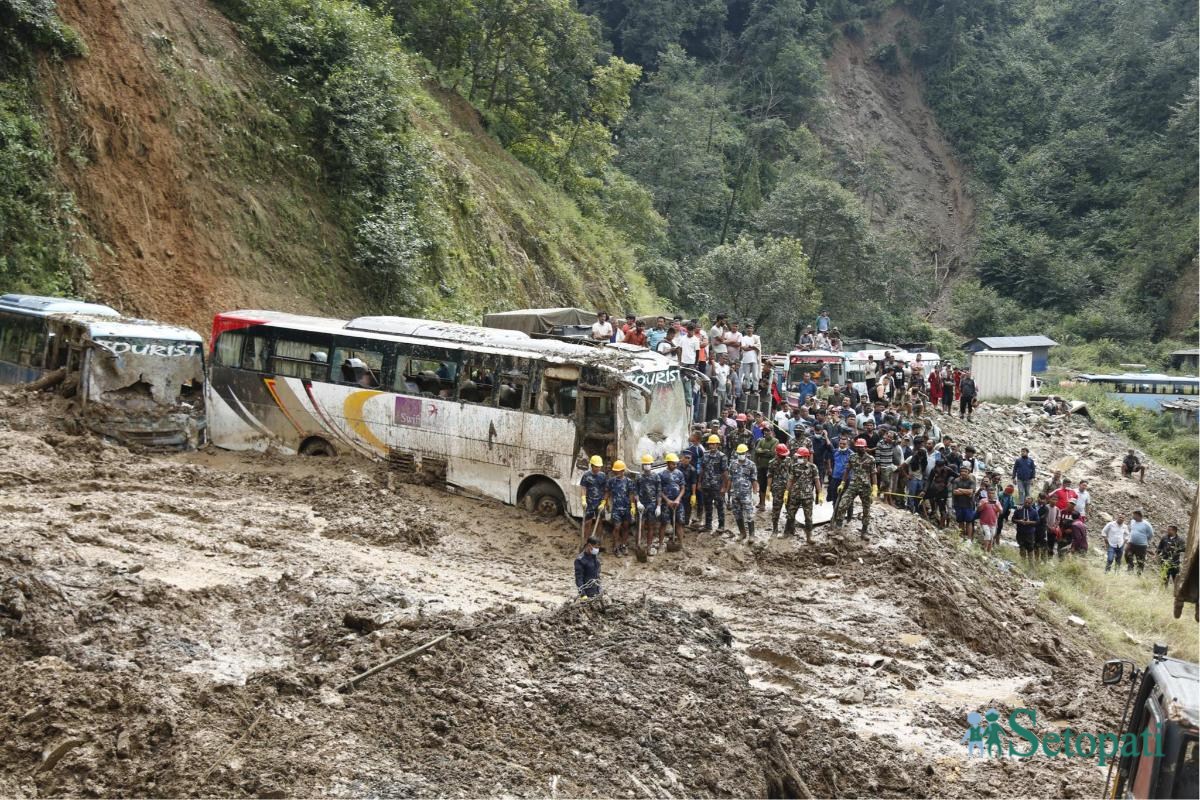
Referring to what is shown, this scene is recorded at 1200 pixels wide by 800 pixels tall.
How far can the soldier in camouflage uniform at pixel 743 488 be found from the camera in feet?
49.3

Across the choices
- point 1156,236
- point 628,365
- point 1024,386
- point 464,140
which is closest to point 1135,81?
point 1156,236

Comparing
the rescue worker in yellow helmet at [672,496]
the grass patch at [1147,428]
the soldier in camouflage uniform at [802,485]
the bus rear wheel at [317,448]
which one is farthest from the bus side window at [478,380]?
the grass patch at [1147,428]

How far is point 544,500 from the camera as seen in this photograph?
1552 cm

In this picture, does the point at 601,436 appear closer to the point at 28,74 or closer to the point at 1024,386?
the point at 28,74

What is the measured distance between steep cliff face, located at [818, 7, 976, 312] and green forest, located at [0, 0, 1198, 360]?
0.57 m

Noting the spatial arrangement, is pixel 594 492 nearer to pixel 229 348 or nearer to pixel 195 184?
pixel 229 348

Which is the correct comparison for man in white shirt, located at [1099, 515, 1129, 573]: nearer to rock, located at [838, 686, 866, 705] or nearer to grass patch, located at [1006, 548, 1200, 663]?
grass patch, located at [1006, 548, 1200, 663]

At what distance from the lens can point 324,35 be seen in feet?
87.8

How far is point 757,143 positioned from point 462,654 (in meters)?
56.3

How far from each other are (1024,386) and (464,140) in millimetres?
21265

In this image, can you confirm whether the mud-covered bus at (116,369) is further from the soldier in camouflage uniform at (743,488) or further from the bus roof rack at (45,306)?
the soldier in camouflage uniform at (743,488)

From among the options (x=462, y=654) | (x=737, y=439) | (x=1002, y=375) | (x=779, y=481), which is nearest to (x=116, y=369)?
(x=737, y=439)

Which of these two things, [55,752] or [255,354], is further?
[255,354]

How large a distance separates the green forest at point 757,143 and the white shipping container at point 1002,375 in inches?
267
